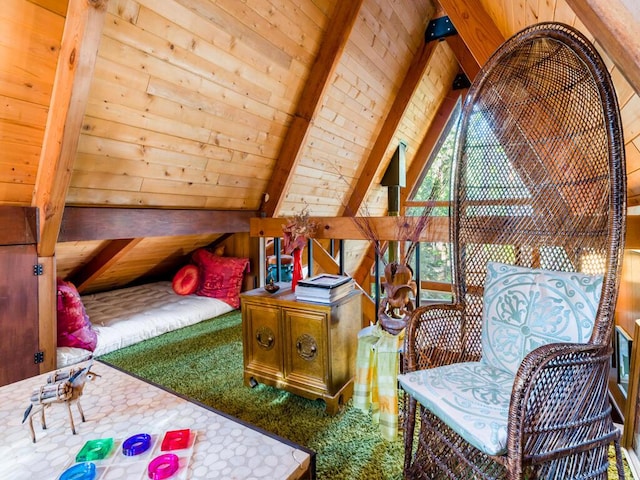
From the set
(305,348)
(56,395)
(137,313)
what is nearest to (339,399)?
(305,348)

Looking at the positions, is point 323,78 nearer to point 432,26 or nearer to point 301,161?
point 301,161

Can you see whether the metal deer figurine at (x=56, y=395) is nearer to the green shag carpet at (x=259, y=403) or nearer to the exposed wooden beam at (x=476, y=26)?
the green shag carpet at (x=259, y=403)

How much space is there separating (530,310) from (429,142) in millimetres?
4051

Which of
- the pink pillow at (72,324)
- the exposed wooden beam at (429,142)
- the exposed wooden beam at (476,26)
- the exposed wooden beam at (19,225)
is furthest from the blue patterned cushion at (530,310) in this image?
the exposed wooden beam at (429,142)

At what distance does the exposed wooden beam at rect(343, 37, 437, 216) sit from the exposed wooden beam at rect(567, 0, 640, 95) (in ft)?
9.39

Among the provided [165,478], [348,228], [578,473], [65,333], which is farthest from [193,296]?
[578,473]

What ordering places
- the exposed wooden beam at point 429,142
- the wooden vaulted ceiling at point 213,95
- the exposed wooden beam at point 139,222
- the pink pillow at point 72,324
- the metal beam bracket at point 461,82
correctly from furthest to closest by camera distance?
1. the exposed wooden beam at point 429,142
2. the metal beam bracket at point 461,82
3. the pink pillow at point 72,324
4. the exposed wooden beam at point 139,222
5. the wooden vaulted ceiling at point 213,95

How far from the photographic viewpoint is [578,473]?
3.22 ft

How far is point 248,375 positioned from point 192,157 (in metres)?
1.65

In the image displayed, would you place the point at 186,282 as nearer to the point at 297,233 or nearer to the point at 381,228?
the point at 297,233

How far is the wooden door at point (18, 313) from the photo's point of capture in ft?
6.39

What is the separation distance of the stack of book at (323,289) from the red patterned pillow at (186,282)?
233cm

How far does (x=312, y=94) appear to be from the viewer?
111 inches

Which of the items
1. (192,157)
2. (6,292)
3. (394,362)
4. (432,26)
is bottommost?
(394,362)
